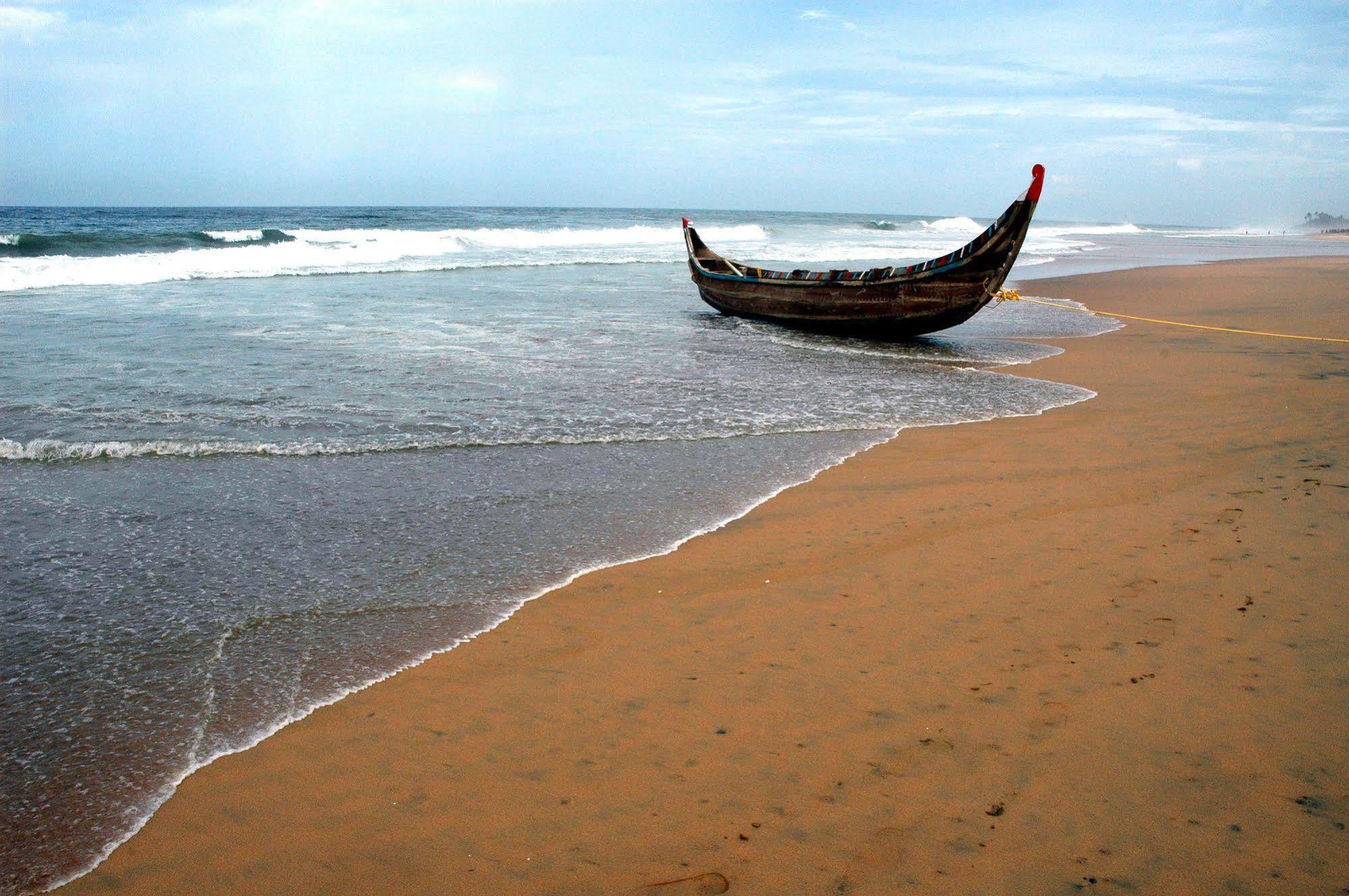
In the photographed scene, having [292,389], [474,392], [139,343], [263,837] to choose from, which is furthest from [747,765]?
[139,343]

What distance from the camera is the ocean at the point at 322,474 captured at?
2689 millimetres

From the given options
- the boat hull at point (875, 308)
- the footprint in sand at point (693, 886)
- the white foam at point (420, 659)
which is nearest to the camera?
the footprint in sand at point (693, 886)

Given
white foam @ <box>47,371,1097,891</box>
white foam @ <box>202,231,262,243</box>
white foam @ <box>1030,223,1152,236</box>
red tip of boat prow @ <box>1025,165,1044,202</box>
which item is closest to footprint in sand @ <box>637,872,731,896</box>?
white foam @ <box>47,371,1097,891</box>

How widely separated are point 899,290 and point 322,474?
7392 mm

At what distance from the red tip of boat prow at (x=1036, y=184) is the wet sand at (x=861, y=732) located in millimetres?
5046

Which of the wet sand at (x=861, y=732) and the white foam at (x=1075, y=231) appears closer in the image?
the wet sand at (x=861, y=732)

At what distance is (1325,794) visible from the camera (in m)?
2.21

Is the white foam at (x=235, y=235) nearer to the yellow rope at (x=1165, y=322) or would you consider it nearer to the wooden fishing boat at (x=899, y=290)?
the wooden fishing boat at (x=899, y=290)

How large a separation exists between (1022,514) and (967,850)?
8.28 feet

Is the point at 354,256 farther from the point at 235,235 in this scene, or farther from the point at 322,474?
the point at 322,474

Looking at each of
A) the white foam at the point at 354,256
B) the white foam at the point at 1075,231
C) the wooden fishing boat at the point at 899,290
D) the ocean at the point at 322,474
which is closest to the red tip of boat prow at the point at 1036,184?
the wooden fishing boat at the point at 899,290

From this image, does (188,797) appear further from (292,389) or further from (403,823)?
(292,389)

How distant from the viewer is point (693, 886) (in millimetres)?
1956

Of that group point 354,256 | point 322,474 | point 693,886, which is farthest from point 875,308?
point 354,256
